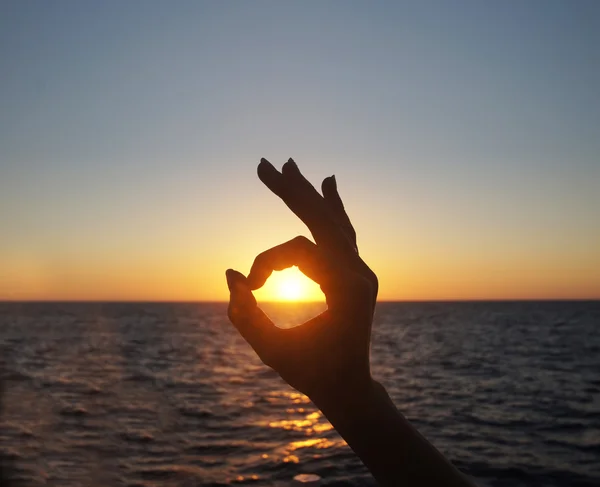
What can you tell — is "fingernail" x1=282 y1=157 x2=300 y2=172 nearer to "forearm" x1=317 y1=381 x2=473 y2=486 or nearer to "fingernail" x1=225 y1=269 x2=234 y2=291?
"fingernail" x1=225 y1=269 x2=234 y2=291

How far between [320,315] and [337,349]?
12 cm

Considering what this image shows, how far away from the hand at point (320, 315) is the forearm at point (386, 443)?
0.04 m

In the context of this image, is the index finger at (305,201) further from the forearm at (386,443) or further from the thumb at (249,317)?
the forearm at (386,443)

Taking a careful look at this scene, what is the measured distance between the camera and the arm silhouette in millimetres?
1767

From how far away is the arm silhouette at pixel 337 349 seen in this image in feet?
5.80

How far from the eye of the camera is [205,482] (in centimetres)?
1440

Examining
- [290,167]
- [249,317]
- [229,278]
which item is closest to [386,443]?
[249,317]

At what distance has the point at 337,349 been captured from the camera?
1.79 meters

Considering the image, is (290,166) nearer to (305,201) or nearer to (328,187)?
(305,201)

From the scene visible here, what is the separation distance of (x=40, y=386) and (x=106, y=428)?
37.5 feet

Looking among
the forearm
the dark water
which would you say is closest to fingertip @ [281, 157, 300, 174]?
the forearm

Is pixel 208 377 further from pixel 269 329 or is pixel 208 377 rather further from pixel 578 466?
pixel 269 329

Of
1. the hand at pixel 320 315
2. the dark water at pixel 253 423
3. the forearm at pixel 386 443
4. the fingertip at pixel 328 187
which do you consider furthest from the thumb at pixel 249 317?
the dark water at pixel 253 423

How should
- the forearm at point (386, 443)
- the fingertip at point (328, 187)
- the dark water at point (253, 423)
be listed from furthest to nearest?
the dark water at point (253, 423) → the fingertip at point (328, 187) → the forearm at point (386, 443)
